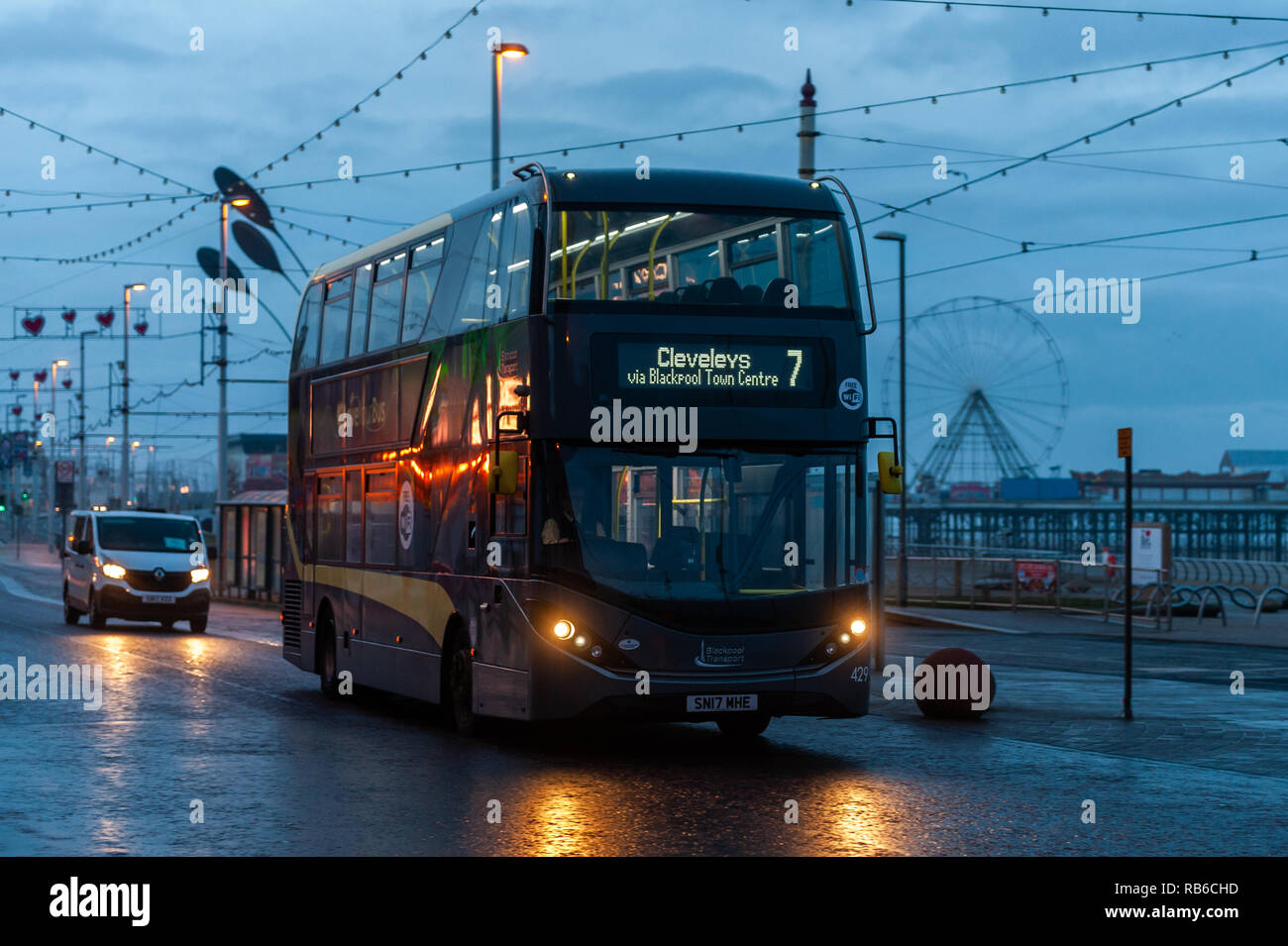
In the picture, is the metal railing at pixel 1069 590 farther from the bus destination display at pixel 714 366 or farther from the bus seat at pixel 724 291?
the bus seat at pixel 724 291

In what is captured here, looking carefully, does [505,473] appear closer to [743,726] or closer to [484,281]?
[484,281]

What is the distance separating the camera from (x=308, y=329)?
61.3 ft

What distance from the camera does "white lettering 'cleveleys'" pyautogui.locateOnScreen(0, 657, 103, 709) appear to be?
17.1m

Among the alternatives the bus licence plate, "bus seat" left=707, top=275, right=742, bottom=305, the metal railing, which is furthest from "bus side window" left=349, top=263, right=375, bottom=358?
the metal railing

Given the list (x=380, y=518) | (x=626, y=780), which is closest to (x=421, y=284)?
(x=380, y=518)

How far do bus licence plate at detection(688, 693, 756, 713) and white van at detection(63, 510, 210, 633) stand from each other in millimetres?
18216

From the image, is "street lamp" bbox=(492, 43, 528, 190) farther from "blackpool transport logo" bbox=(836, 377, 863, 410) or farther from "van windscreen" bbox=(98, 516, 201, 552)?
"blackpool transport logo" bbox=(836, 377, 863, 410)

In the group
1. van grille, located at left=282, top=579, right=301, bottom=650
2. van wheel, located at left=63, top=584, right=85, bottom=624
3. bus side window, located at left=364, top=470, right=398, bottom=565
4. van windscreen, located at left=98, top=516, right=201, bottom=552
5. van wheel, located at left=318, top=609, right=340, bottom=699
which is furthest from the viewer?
van wheel, located at left=63, top=584, right=85, bottom=624

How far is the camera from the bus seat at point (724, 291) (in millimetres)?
12898

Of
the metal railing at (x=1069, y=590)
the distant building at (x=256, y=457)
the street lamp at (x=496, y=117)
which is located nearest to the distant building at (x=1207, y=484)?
the distant building at (x=256, y=457)

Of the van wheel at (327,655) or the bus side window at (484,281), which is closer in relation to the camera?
the bus side window at (484,281)

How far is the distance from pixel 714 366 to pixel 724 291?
1.86ft
